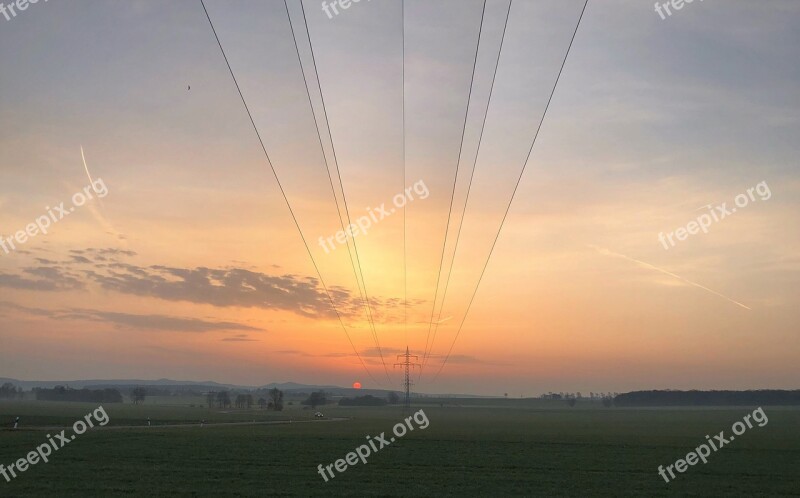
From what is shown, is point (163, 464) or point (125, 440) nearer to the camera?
point (163, 464)

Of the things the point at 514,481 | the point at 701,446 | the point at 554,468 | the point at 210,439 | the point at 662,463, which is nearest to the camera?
the point at 514,481

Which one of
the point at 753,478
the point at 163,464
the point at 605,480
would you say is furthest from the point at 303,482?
the point at 753,478

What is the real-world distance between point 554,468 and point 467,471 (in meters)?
6.14

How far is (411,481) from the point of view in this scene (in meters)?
31.7

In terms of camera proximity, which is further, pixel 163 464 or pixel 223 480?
pixel 163 464

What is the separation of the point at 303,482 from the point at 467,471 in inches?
396

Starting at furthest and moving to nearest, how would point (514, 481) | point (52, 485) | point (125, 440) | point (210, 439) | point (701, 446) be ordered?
point (701, 446) < point (210, 439) < point (125, 440) < point (514, 481) < point (52, 485)

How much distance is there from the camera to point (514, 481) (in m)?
32.8

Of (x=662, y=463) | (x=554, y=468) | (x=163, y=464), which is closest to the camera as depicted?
(x=163, y=464)

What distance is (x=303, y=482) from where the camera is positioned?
30.3 meters

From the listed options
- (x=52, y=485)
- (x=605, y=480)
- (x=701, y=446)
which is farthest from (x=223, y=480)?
(x=701, y=446)

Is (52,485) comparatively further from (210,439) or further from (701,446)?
(701,446)

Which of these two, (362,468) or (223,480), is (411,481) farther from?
(223,480)

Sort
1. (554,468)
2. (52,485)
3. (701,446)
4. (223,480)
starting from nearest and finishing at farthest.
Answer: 1. (52,485)
2. (223,480)
3. (554,468)
4. (701,446)
